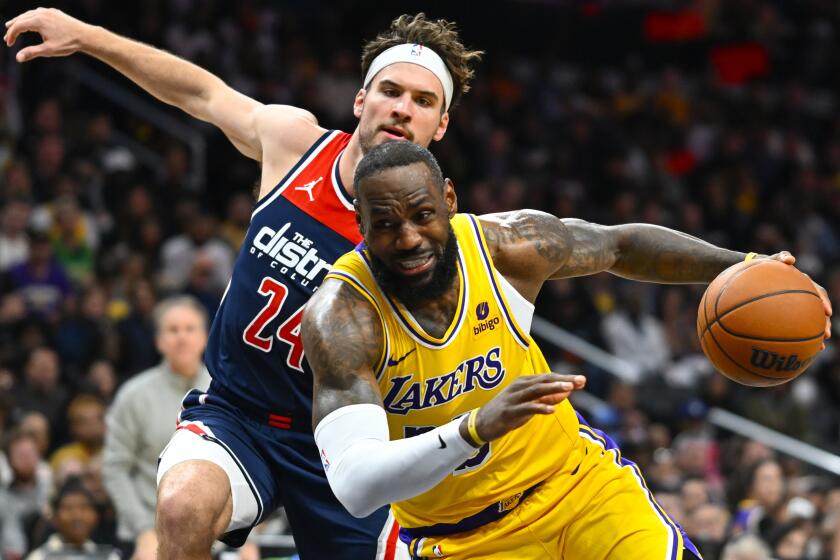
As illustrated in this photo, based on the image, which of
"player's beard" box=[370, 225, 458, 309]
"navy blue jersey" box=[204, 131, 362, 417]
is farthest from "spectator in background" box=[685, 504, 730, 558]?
"player's beard" box=[370, 225, 458, 309]

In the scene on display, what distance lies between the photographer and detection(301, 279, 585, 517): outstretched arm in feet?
10.7

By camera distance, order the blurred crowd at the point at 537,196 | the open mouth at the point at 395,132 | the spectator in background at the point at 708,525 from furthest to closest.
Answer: the blurred crowd at the point at 537,196, the spectator in background at the point at 708,525, the open mouth at the point at 395,132

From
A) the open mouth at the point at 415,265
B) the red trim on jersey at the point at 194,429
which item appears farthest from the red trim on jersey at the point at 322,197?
the red trim on jersey at the point at 194,429

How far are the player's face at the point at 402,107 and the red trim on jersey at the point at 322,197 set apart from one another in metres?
0.19

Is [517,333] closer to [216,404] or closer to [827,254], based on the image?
[216,404]

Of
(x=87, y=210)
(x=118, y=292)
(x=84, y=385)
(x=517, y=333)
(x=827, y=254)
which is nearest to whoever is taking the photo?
(x=517, y=333)

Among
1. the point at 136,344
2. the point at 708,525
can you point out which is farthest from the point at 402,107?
the point at 136,344

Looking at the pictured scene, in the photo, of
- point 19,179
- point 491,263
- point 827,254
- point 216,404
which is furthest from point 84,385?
point 827,254

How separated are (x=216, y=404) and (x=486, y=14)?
13292 mm

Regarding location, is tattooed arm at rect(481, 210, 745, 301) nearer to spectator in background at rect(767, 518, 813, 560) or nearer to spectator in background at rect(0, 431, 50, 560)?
spectator in background at rect(767, 518, 813, 560)

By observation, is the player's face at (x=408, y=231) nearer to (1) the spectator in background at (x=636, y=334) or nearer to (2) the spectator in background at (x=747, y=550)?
(2) the spectator in background at (x=747, y=550)

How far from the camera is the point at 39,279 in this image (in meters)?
9.73

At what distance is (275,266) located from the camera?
451 centimetres

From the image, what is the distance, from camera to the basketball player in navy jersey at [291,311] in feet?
14.6
